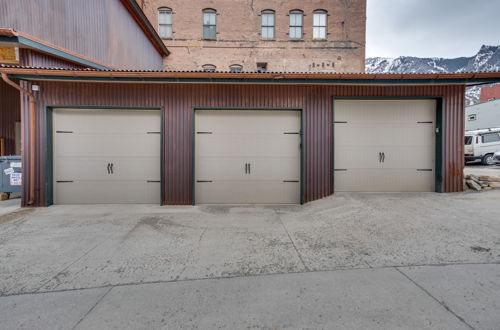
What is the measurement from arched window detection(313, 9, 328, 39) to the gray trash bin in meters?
16.8

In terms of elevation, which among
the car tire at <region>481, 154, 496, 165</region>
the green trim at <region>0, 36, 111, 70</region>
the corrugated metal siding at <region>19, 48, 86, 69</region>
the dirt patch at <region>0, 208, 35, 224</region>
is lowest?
the dirt patch at <region>0, 208, 35, 224</region>

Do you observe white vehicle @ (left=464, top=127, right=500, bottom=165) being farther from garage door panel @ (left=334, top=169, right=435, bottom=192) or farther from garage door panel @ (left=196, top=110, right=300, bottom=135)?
garage door panel @ (left=196, top=110, right=300, bottom=135)

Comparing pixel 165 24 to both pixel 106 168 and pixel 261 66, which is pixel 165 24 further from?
pixel 106 168

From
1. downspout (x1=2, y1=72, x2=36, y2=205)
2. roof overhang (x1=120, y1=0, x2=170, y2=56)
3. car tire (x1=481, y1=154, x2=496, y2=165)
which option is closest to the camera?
downspout (x1=2, y1=72, x2=36, y2=205)

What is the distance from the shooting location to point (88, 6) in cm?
861

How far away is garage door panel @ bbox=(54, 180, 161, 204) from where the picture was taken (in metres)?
6.55

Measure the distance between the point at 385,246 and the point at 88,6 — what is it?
1248 centimetres

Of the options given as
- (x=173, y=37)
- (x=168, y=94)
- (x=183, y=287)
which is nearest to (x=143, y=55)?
(x=173, y=37)

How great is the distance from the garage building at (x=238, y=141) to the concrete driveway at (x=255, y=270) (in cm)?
123

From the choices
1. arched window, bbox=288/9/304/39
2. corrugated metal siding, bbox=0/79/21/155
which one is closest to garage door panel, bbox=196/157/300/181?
corrugated metal siding, bbox=0/79/21/155

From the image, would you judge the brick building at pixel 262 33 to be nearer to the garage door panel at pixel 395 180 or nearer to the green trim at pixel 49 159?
the green trim at pixel 49 159

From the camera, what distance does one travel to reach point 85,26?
8523 mm

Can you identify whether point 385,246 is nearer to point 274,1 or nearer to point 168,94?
point 168,94

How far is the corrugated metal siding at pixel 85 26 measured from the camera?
6.94m
